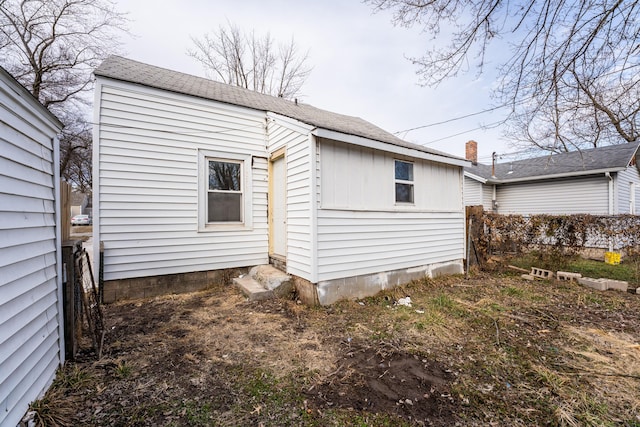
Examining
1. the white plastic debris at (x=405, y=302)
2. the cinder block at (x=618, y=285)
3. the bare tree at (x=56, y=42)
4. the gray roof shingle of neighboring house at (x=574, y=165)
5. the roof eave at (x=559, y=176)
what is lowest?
the white plastic debris at (x=405, y=302)

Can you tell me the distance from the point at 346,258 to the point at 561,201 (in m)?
11.8

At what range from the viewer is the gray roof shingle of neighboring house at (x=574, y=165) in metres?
9.95

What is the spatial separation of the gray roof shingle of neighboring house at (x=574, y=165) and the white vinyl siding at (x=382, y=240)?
4.46 meters

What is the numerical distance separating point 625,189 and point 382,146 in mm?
12046

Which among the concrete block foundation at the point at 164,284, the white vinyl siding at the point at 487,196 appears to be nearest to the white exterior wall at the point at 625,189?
the white vinyl siding at the point at 487,196

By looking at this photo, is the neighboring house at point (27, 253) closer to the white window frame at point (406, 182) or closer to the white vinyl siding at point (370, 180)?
the white vinyl siding at point (370, 180)

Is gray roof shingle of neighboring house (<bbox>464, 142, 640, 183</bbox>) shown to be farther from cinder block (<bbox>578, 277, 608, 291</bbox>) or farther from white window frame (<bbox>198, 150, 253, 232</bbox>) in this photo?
white window frame (<bbox>198, 150, 253, 232</bbox>)

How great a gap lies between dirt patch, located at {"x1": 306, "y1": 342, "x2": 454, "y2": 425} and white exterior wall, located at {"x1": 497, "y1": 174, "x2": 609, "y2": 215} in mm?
12193

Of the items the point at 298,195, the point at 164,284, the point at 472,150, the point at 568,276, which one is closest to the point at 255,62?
the point at 472,150

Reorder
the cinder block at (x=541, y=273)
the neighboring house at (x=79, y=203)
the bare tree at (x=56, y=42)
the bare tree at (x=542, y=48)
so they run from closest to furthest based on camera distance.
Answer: the bare tree at (x=542, y=48)
the cinder block at (x=541, y=273)
the bare tree at (x=56, y=42)
the neighboring house at (x=79, y=203)

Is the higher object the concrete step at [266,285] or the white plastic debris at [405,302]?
the concrete step at [266,285]

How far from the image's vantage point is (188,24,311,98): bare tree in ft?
57.9

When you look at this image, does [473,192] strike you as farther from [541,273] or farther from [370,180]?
[370,180]

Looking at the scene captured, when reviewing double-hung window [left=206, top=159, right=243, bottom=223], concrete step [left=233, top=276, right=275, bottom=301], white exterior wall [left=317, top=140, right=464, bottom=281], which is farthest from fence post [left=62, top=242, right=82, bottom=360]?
white exterior wall [left=317, top=140, right=464, bottom=281]
